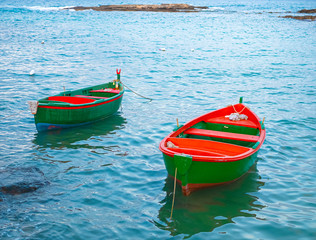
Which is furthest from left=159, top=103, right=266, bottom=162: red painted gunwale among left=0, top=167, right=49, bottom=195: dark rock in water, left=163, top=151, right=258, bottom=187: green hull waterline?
left=0, top=167, right=49, bottom=195: dark rock in water

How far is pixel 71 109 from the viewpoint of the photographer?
1317 cm

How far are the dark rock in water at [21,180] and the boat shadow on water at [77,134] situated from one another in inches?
85.5

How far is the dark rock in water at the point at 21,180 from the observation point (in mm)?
8753

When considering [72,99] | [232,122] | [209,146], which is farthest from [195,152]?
[72,99]

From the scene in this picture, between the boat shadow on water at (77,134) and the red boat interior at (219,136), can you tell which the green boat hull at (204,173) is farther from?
the boat shadow on water at (77,134)

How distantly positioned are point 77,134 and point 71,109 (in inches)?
37.9

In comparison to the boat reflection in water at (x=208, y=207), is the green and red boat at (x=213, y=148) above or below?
above

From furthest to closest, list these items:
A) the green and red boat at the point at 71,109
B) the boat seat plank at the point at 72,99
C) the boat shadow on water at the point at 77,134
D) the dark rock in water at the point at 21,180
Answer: the boat seat plank at the point at 72,99 < the green and red boat at the point at 71,109 < the boat shadow on water at the point at 77,134 < the dark rock in water at the point at 21,180

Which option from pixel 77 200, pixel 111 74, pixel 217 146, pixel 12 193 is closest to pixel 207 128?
pixel 217 146

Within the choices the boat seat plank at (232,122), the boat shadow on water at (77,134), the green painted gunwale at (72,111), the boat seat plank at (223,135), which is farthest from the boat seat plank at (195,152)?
the green painted gunwale at (72,111)

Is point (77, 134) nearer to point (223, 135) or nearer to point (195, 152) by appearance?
point (223, 135)

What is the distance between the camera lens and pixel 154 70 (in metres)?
25.6

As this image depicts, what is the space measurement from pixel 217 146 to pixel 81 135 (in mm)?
5572

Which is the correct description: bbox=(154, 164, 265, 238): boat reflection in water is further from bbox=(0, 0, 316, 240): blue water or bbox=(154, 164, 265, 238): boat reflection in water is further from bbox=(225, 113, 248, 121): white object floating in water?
bbox=(225, 113, 248, 121): white object floating in water
